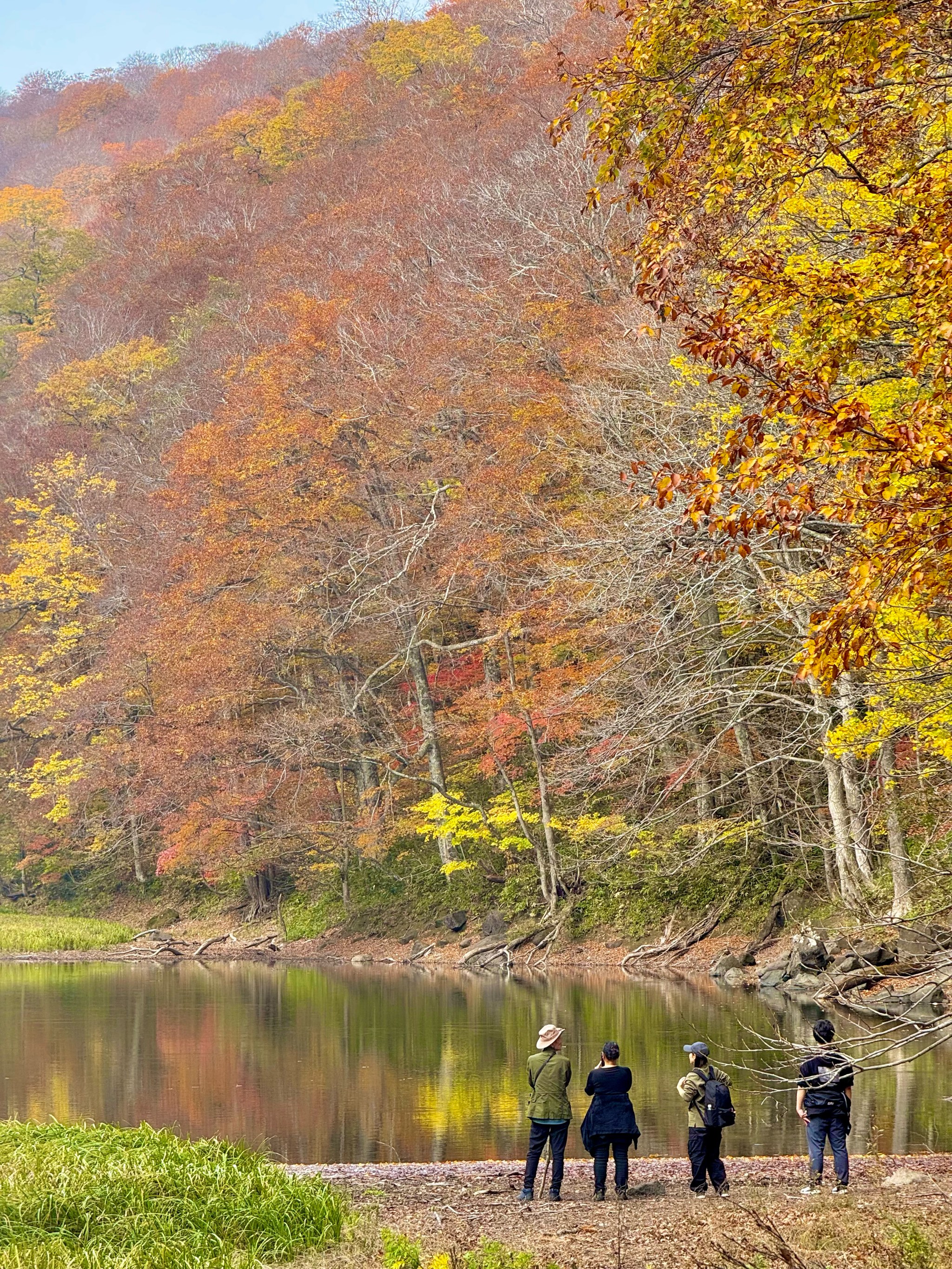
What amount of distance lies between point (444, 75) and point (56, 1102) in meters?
50.6

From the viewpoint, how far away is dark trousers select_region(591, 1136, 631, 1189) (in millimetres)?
9516

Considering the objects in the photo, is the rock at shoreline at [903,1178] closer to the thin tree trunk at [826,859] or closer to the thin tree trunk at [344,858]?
the thin tree trunk at [826,859]

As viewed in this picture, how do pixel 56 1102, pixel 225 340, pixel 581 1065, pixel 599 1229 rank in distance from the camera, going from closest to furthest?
pixel 599 1229 < pixel 56 1102 < pixel 581 1065 < pixel 225 340

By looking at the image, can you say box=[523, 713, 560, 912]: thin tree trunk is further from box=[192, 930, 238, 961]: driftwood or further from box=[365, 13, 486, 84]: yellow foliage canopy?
box=[365, 13, 486, 84]: yellow foliage canopy

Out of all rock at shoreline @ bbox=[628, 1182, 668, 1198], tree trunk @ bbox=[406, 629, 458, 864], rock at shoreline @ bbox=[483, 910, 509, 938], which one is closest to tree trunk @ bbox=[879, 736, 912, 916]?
rock at shoreline @ bbox=[628, 1182, 668, 1198]

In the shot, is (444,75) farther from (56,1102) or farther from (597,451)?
(56,1102)

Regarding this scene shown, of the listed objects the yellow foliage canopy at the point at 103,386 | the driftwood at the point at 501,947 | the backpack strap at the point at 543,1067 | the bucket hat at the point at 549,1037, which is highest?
the yellow foliage canopy at the point at 103,386

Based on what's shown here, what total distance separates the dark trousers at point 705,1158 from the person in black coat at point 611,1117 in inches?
16.6

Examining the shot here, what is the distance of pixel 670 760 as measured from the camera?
26.5 metres

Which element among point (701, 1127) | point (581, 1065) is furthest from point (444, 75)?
point (701, 1127)

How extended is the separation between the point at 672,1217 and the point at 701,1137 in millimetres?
930

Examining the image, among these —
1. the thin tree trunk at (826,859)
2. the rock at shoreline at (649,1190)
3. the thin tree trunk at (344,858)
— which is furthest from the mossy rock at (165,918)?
the rock at shoreline at (649,1190)

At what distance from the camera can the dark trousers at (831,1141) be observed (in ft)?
30.7

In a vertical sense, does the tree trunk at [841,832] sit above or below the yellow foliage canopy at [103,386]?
below
